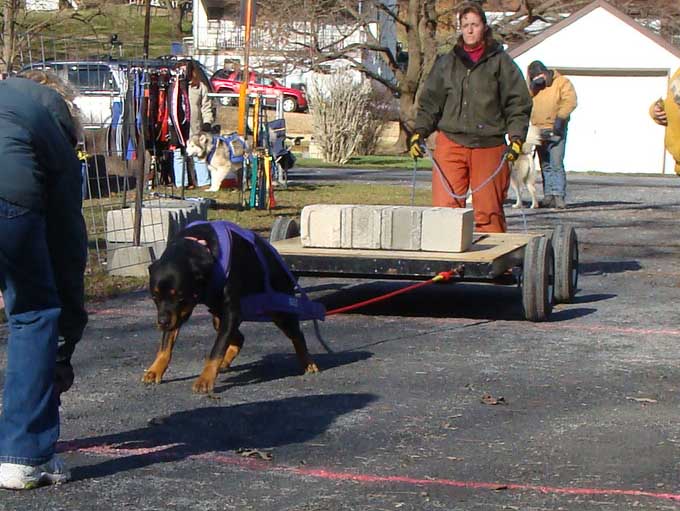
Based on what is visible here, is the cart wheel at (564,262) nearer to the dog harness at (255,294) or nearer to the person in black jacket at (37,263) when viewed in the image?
the dog harness at (255,294)

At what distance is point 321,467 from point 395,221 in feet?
11.2

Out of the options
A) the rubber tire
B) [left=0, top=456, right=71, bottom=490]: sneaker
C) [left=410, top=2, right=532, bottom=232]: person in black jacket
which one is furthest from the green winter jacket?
the rubber tire

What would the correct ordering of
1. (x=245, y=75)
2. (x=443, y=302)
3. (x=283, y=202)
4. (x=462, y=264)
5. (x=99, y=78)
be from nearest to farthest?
(x=462, y=264), (x=443, y=302), (x=99, y=78), (x=245, y=75), (x=283, y=202)

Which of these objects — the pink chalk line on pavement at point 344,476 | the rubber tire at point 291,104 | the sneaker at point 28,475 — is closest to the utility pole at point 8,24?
the pink chalk line on pavement at point 344,476

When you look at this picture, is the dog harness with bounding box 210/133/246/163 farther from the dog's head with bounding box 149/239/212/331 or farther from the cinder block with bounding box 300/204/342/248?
the dog's head with bounding box 149/239/212/331

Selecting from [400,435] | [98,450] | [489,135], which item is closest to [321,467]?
[400,435]

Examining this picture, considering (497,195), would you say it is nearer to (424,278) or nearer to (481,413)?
(424,278)

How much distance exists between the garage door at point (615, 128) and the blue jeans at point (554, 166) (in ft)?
47.6

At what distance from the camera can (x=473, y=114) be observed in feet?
30.1

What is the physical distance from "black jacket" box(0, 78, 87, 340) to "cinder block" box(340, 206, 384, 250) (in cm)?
377

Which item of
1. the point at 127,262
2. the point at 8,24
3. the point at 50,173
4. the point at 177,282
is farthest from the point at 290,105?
the point at 50,173

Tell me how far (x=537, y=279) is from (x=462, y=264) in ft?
1.90

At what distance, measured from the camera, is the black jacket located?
425cm

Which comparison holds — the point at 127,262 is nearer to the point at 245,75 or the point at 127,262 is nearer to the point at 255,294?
the point at 255,294
